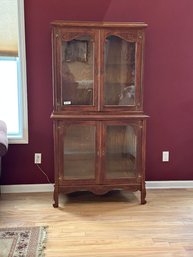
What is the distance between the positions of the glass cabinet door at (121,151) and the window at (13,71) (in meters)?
0.93

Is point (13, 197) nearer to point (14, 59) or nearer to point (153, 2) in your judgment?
point (14, 59)

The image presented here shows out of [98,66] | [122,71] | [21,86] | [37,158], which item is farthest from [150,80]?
[37,158]

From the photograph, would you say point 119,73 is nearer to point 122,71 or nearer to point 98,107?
point 122,71

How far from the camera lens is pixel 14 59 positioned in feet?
10.4

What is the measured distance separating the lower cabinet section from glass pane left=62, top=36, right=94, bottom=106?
0.23 m

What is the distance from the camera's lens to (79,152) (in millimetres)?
2941

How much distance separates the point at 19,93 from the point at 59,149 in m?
0.80

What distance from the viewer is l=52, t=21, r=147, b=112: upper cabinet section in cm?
278

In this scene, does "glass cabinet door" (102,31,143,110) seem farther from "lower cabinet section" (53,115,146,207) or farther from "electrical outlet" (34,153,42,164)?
"electrical outlet" (34,153,42,164)

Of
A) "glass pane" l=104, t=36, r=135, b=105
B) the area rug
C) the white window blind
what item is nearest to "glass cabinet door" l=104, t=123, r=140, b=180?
"glass pane" l=104, t=36, r=135, b=105

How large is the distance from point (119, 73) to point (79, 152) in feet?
2.84

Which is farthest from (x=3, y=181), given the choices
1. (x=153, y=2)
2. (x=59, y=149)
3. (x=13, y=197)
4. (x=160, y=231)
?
(x=153, y=2)

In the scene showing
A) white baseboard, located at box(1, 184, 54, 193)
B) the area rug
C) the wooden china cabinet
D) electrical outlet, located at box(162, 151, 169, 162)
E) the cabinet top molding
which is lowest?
the area rug

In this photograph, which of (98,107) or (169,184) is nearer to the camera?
(98,107)
